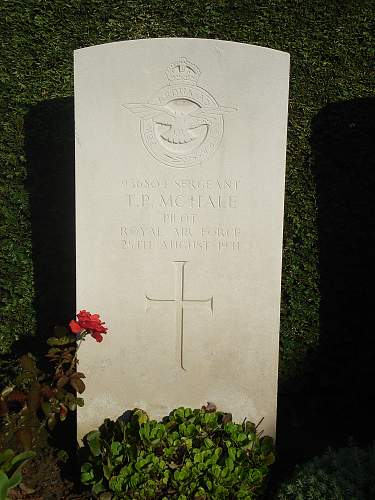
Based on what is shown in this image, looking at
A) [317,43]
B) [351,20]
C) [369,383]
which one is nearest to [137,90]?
[317,43]

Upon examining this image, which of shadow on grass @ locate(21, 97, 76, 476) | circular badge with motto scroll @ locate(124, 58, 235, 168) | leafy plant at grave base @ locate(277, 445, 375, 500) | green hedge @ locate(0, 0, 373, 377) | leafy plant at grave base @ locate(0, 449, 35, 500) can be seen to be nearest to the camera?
leafy plant at grave base @ locate(277, 445, 375, 500)

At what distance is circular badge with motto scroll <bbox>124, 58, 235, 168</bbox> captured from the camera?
2.91 m

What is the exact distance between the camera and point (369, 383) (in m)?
4.02

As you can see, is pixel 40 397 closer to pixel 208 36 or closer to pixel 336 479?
pixel 336 479

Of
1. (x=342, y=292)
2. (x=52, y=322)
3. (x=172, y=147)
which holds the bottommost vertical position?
(x=52, y=322)

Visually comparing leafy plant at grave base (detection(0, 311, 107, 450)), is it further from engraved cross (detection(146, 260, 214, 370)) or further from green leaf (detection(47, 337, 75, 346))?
engraved cross (detection(146, 260, 214, 370))

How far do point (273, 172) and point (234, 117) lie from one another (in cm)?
36

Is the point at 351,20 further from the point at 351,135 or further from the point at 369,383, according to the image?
the point at 369,383

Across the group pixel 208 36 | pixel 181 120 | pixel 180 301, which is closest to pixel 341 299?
pixel 180 301

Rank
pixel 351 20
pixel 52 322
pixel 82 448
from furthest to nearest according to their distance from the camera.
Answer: pixel 52 322 → pixel 351 20 → pixel 82 448

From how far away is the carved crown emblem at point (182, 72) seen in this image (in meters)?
2.90

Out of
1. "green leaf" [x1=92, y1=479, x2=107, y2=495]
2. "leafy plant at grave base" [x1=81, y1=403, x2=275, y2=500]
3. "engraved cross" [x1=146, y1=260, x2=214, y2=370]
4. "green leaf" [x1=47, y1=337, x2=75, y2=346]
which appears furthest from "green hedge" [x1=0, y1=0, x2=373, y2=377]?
"green leaf" [x1=92, y1=479, x2=107, y2=495]

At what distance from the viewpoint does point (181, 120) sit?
294 cm

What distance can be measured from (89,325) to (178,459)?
0.89m
